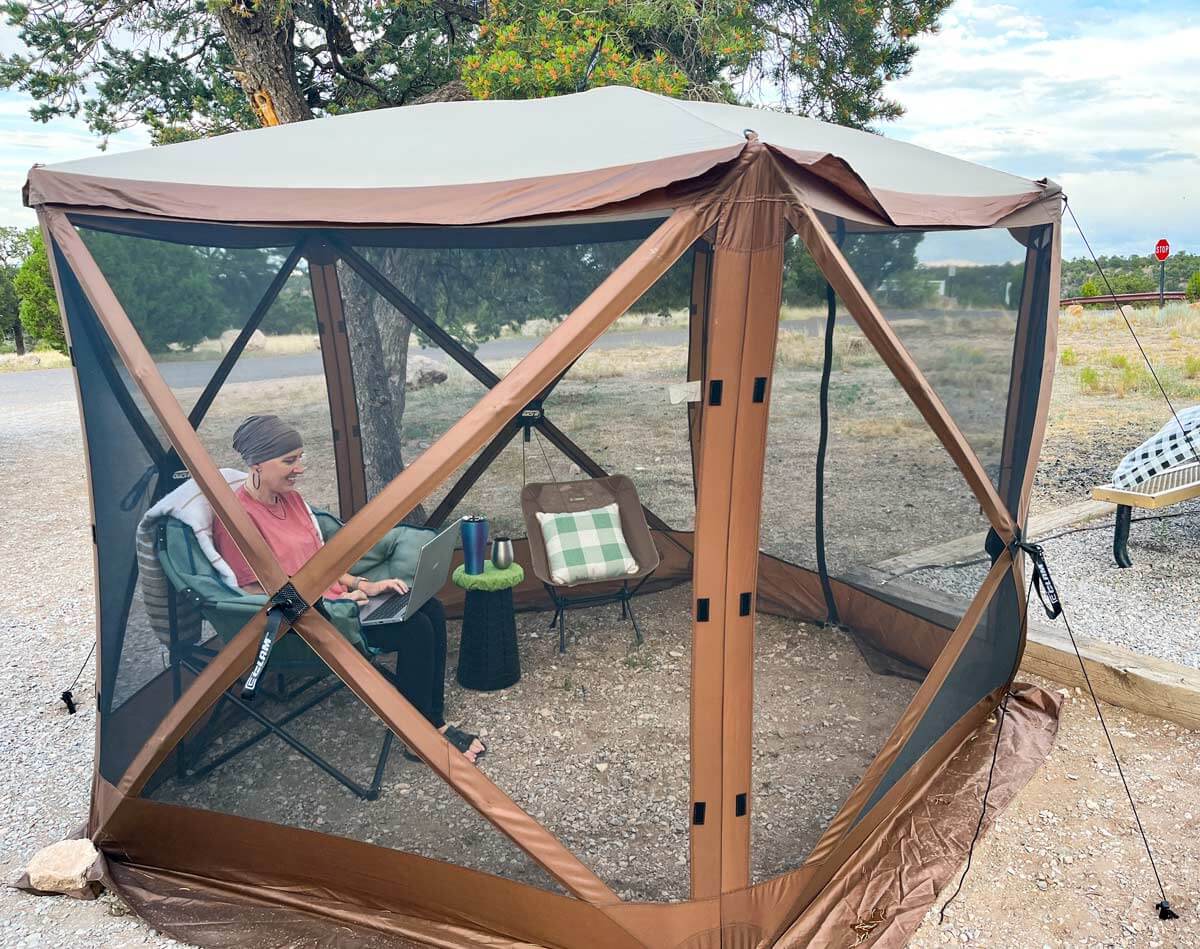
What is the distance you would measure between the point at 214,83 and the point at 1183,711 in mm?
7967

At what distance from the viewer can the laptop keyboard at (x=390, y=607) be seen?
10.1 ft

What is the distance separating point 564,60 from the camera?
582 centimetres

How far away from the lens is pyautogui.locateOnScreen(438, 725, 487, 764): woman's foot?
8.23ft

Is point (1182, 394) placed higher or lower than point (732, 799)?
lower

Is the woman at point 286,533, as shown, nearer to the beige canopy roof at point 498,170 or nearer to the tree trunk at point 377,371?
the tree trunk at point 377,371

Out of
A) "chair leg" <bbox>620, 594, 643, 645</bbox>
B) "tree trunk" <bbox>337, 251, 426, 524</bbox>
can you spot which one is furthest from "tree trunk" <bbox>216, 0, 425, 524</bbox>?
"chair leg" <bbox>620, 594, 643, 645</bbox>

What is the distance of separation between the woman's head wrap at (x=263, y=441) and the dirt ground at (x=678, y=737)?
0.19ft

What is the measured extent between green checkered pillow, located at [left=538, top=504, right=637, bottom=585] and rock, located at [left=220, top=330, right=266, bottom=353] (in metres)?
1.50

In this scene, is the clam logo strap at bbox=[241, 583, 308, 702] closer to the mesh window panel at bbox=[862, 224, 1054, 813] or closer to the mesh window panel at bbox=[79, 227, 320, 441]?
the mesh window panel at bbox=[79, 227, 320, 441]

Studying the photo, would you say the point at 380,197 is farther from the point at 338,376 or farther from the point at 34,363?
the point at 34,363

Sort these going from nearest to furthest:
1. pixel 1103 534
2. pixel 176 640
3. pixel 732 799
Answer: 1. pixel 732 799
2. pixel 176 640
3. pixel 1103 534

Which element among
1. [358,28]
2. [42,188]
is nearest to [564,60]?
[358,28]

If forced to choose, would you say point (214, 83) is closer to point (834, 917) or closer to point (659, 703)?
point (659, 703)

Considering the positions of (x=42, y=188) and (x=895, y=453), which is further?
(x=895, y=453)
